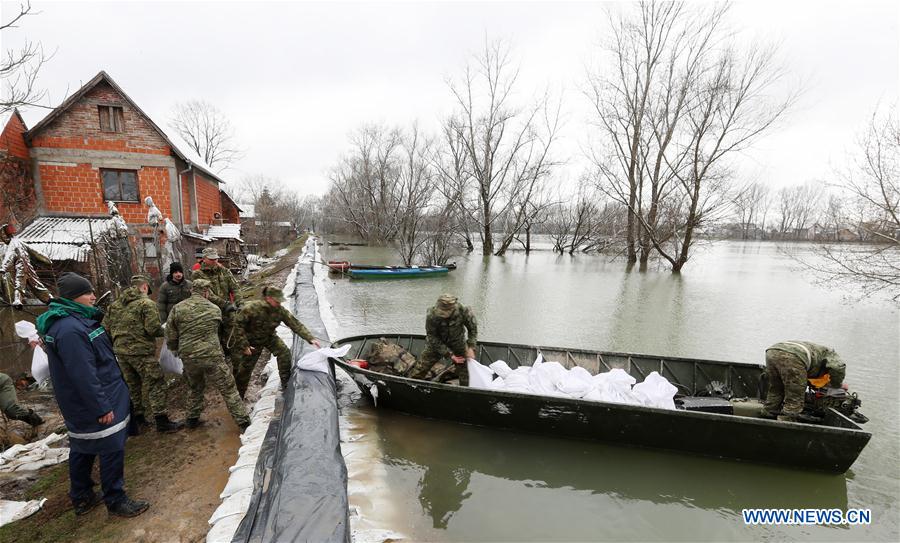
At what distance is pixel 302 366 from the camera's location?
5.59 meters

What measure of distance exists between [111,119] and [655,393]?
18.1m

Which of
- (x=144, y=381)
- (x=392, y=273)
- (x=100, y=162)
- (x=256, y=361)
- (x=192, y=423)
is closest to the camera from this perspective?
(x=144, y=381)

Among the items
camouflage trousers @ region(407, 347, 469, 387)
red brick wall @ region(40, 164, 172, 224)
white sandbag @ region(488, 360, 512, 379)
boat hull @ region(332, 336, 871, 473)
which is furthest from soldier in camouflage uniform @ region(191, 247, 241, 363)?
red brick wall @ region(40, 164, 172, 224)

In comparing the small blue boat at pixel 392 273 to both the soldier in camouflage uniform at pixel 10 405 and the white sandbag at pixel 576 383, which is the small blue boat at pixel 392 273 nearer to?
the white sandbag at pixel 576 383

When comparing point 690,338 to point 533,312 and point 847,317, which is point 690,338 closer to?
point 533,312

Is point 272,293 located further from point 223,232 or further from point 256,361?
point 223,232

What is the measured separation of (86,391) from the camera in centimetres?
300

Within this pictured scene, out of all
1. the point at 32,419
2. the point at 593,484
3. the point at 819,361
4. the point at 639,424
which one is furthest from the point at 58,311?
the point at 819,361

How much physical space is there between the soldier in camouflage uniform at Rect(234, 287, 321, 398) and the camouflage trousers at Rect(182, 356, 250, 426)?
61 centimetres

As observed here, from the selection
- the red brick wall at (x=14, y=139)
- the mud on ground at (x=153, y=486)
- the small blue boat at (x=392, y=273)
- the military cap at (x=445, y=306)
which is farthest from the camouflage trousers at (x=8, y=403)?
the small blue boat at (x=392, y=273)

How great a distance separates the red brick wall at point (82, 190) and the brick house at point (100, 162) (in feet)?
0.07

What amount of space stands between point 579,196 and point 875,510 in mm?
36644

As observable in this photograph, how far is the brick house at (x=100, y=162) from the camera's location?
42.0ft

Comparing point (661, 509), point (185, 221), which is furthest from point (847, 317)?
point (185, 221)
